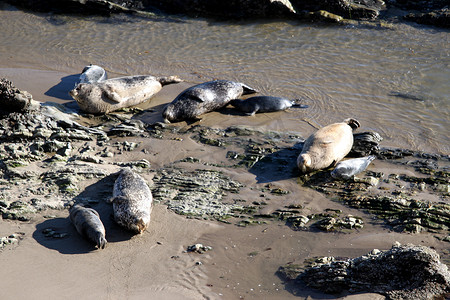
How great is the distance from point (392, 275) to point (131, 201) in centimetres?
265

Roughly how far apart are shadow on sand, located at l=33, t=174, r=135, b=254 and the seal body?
119 inches

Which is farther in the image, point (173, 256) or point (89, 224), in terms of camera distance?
point (89, 224)

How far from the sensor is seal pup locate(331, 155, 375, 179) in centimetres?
595

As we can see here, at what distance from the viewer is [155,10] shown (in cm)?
1204

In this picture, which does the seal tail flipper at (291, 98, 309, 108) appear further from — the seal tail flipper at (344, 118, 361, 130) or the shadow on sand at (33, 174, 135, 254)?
the shadow on sand at (33, 174, 135, 254)

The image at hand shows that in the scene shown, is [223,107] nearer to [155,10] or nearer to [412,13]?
[155,10]

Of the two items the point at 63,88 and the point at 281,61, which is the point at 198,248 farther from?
the point at 281,61

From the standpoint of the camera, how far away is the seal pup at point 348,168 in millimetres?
5953

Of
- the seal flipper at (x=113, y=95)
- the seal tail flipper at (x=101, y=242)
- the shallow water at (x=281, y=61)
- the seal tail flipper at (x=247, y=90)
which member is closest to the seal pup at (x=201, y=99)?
the seal tail flipper at (x=247, y=90)

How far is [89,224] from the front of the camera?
474 cm

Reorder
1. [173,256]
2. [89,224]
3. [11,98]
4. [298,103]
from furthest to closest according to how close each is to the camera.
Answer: [298,103]
[11,98]
[89,224]
[173,256]

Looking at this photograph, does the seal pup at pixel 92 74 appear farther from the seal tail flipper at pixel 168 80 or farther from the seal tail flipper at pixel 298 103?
the seal tail flipper at pixel 298 103

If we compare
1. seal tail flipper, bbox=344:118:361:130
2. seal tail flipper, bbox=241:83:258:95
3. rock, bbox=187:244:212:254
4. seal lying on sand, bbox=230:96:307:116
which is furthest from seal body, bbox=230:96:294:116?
rock, bbox=187:244:212:254

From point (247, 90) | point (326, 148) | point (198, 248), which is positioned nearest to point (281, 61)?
point (247, 90)
